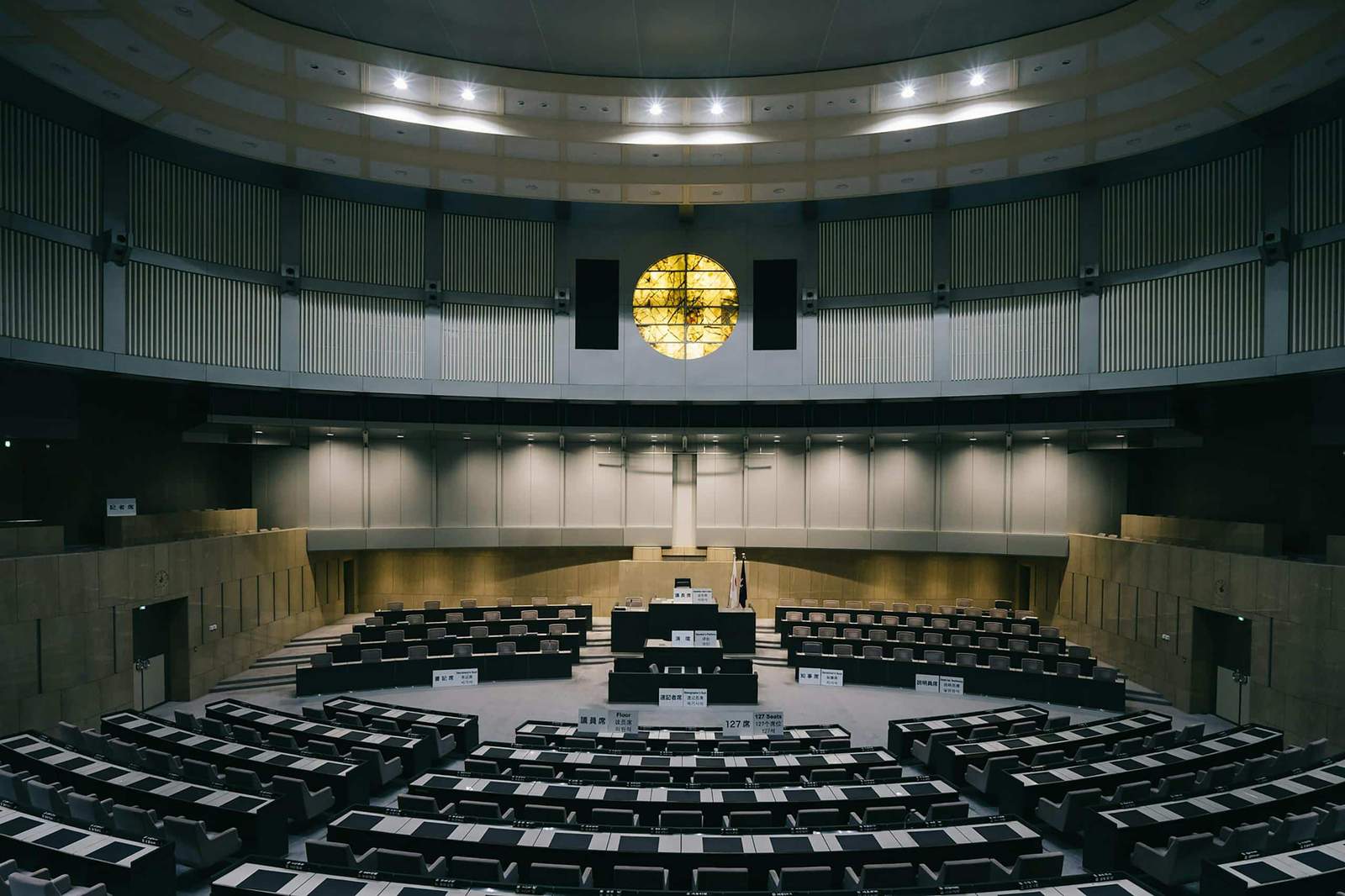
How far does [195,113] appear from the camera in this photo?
1565 centimetres

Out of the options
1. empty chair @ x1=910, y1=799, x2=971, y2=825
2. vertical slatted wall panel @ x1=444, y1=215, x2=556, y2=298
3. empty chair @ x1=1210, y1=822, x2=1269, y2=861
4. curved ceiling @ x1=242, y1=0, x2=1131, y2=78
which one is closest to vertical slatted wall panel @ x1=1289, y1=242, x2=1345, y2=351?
curved ceiling @ x1=242, y1=0, x2=1131, y2=78

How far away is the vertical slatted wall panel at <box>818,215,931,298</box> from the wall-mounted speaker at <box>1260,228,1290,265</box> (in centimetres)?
782

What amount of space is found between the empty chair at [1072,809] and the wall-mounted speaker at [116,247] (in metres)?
20.5

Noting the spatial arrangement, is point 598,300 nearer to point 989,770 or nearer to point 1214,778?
point 989,770

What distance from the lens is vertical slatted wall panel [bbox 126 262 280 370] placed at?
1756 cm

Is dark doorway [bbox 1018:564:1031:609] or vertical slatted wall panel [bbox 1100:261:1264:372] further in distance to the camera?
dark doorway [bbox 1018:564:1031:609]

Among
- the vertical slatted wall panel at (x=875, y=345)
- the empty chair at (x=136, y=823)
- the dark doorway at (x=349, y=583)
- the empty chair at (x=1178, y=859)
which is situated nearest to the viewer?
the empty chair at (x=1178, y=859)

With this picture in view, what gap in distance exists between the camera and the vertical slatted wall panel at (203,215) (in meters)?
17.6

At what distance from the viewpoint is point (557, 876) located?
7188mm

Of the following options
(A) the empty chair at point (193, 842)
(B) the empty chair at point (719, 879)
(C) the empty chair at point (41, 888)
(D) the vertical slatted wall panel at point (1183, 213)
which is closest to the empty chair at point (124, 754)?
(A) the empty chair at point (193, 842)

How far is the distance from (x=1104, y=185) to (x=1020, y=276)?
9.62 feet

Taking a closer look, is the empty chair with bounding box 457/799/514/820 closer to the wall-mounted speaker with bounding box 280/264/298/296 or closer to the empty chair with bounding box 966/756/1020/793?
the empty chair with bounding box 966/756/1020/793

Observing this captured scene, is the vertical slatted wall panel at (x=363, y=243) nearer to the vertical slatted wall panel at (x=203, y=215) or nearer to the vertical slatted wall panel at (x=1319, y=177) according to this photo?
the vertical slatted wall panel at (x=203, y=215)

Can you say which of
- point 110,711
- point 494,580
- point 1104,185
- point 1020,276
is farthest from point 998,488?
point 110,711
